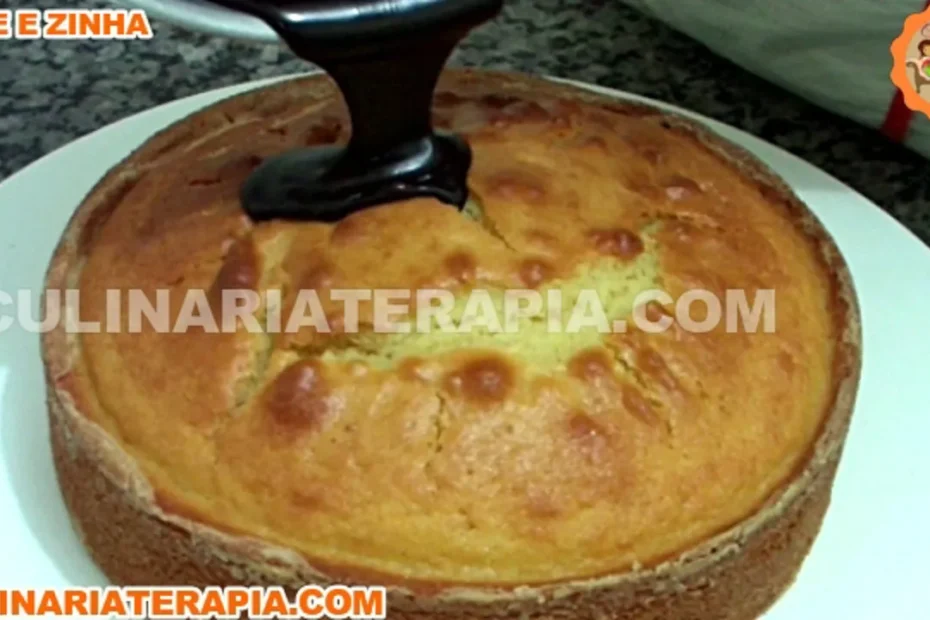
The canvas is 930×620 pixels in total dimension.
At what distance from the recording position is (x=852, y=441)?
954 millimetres

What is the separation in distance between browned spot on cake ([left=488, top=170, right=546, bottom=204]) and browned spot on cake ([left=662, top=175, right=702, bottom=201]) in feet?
0.37

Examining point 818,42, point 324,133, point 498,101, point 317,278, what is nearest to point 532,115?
point 498,101

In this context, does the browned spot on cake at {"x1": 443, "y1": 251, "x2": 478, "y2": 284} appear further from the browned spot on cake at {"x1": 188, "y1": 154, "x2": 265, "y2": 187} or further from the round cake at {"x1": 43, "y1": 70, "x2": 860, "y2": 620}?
the browned spot on cake at {"x1": 188, "y1": 154, "x2": 265, "y2": 187}

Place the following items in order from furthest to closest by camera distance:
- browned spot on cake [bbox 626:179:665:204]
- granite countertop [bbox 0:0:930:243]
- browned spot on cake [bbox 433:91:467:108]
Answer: granite countertop [bbox 0:0:930:243]
browned spot on cake [bbox 433:91:467:108]
browned spot on cake [bbox 626:179:665:204]

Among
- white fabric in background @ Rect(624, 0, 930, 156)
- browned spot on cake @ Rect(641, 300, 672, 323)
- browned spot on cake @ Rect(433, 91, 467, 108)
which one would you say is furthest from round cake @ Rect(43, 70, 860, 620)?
white fabric in background @ Rect(624, 0, 930, 156)

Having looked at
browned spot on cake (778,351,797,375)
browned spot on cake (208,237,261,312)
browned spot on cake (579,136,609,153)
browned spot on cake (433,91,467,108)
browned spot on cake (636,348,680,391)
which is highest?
browned spot on cake (579,136,609,153)

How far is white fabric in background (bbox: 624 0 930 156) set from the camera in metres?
1.17

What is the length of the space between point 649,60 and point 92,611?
0.99 meters

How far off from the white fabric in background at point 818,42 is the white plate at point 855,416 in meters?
0.14

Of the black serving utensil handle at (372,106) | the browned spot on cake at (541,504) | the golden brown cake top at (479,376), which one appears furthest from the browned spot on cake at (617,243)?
the browned spot on cake at (541,504)

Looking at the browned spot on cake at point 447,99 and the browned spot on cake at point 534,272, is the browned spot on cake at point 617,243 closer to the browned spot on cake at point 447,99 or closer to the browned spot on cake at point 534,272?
the browned spot on cake at point 534,272

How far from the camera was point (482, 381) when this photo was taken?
791 mm

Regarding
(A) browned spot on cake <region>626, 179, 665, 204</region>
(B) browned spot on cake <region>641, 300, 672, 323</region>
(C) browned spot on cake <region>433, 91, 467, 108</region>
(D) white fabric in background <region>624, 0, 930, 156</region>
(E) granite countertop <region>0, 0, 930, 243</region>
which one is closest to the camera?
(B) browned spot on cake <region>641, 300, 672, 323</region>

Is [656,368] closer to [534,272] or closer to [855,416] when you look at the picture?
[534,272]
